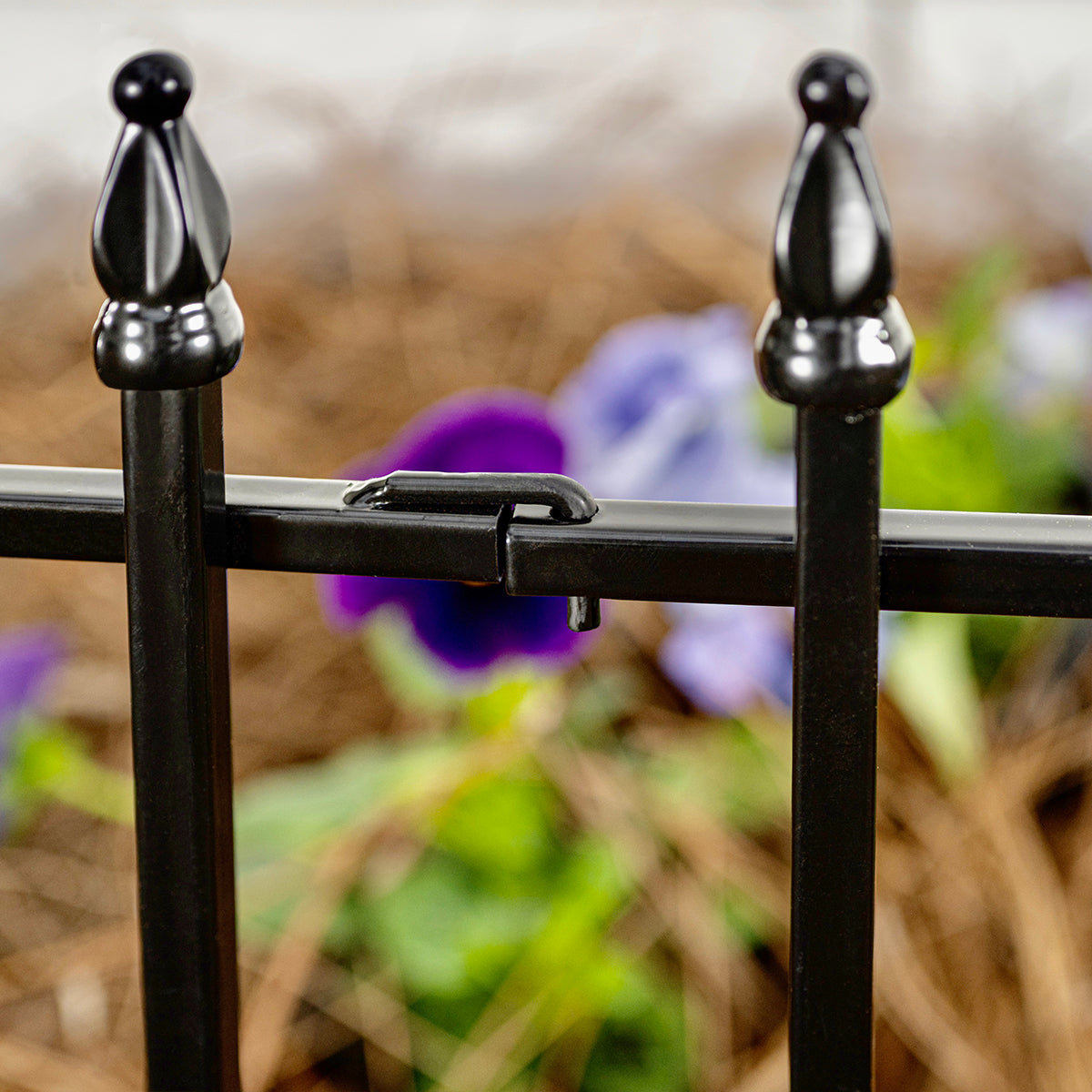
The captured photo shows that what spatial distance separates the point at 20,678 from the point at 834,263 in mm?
492

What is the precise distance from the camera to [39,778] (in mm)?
605

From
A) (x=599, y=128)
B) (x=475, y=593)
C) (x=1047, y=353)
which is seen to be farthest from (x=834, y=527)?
(x=599, y=128)

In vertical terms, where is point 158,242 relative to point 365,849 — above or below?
above

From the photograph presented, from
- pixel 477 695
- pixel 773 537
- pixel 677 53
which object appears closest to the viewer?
pixel 773 537

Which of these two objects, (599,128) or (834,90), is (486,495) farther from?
(599,128)

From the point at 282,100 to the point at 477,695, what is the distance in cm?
75

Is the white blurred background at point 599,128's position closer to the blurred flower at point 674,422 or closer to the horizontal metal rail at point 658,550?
the blurred flower at point 674,422

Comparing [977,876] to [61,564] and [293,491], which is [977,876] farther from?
[61,564]

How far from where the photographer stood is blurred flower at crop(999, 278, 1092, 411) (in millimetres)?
843

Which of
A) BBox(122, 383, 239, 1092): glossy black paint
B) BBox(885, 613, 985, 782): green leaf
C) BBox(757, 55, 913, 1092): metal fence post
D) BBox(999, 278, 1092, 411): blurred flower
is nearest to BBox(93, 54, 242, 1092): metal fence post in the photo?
BBox(122, 383, 239, 1092): glossy black paint

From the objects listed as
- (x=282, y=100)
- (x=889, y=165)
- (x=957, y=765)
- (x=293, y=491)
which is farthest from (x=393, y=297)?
(x=293, y=491)

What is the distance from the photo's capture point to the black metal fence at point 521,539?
0.83ft

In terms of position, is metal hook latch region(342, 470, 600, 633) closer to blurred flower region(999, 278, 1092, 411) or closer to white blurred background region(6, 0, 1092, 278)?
blurred flower region(999, 278, 1092, 411)

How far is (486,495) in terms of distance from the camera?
29 centimetres
